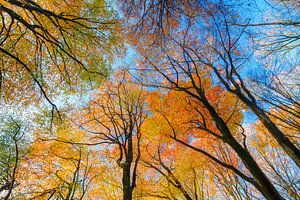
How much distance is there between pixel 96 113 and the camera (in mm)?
8805

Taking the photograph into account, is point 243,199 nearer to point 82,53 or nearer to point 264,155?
point 264,155

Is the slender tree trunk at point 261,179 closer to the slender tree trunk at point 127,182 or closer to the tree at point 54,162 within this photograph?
the slender tree trunk at point 127,182

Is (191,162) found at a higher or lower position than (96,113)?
lower

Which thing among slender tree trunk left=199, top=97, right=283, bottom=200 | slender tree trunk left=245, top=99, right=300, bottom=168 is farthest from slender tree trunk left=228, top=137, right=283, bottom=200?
slender tree trunk left=245, top=99, right=300, bottom=168

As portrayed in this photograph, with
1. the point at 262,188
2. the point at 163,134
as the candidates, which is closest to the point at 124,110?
the point at 163,134

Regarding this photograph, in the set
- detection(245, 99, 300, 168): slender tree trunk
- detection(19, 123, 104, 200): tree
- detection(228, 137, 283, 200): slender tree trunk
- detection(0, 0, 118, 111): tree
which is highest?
detection(0, 0, 118, 111): tree

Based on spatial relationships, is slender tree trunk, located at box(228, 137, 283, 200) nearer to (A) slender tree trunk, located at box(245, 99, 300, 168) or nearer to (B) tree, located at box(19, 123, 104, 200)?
(A) slender tree trunk, located at box(245, 99, 300, 168)

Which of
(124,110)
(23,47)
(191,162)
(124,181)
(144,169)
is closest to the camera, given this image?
(124,181)

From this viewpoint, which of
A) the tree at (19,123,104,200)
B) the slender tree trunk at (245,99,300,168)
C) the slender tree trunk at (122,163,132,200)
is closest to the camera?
the slender tree trunk at (245,99,300,168)

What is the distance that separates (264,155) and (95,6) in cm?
1022

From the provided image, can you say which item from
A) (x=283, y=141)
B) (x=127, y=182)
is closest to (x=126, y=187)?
(x=127, y=182)

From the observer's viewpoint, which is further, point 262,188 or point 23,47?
point 23,47

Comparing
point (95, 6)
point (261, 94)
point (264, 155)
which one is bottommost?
point (264, 155)

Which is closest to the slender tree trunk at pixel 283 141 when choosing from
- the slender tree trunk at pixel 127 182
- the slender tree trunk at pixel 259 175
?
the slender tree trunk at pixel 259 175
